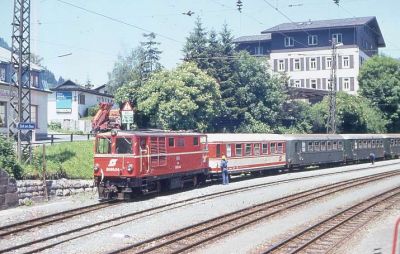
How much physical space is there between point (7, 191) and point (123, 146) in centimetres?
502

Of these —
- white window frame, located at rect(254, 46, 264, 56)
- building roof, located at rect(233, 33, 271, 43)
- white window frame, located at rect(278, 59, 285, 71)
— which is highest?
building roof, located at rect(233, 33, 271, 43)

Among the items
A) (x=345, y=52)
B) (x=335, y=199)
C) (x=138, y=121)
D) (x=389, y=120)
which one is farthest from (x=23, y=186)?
(x=345, y=52)

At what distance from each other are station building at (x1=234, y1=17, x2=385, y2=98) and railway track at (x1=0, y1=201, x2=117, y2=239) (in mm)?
60595

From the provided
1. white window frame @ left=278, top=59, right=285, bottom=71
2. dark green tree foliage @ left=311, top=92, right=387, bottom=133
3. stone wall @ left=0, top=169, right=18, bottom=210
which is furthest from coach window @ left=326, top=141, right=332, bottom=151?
white window frame @ left=278, top=59, right=285, bottom=71

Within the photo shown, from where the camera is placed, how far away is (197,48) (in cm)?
5066

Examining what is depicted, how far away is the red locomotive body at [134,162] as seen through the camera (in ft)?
69.7

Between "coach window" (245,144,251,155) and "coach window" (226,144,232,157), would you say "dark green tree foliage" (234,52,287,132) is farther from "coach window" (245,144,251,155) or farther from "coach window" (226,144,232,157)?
"coach window" (226,144,232,157)

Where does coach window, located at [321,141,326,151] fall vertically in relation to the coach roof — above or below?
below

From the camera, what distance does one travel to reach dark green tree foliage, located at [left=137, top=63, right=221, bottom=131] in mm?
39656

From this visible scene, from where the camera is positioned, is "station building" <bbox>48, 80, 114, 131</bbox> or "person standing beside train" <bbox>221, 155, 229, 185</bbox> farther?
"station building" <bbox>48, 80, 114, 131</bbox>

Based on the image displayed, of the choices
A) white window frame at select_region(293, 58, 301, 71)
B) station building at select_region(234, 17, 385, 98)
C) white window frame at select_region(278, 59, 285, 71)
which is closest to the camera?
station building at select_region(234, 17, 385, 98)

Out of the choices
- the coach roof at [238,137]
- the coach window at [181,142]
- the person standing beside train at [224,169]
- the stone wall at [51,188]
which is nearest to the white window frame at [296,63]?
the coach roof at [238,137]

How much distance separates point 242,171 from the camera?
105 ft

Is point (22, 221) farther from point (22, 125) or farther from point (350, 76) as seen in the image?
point (350, 76)
